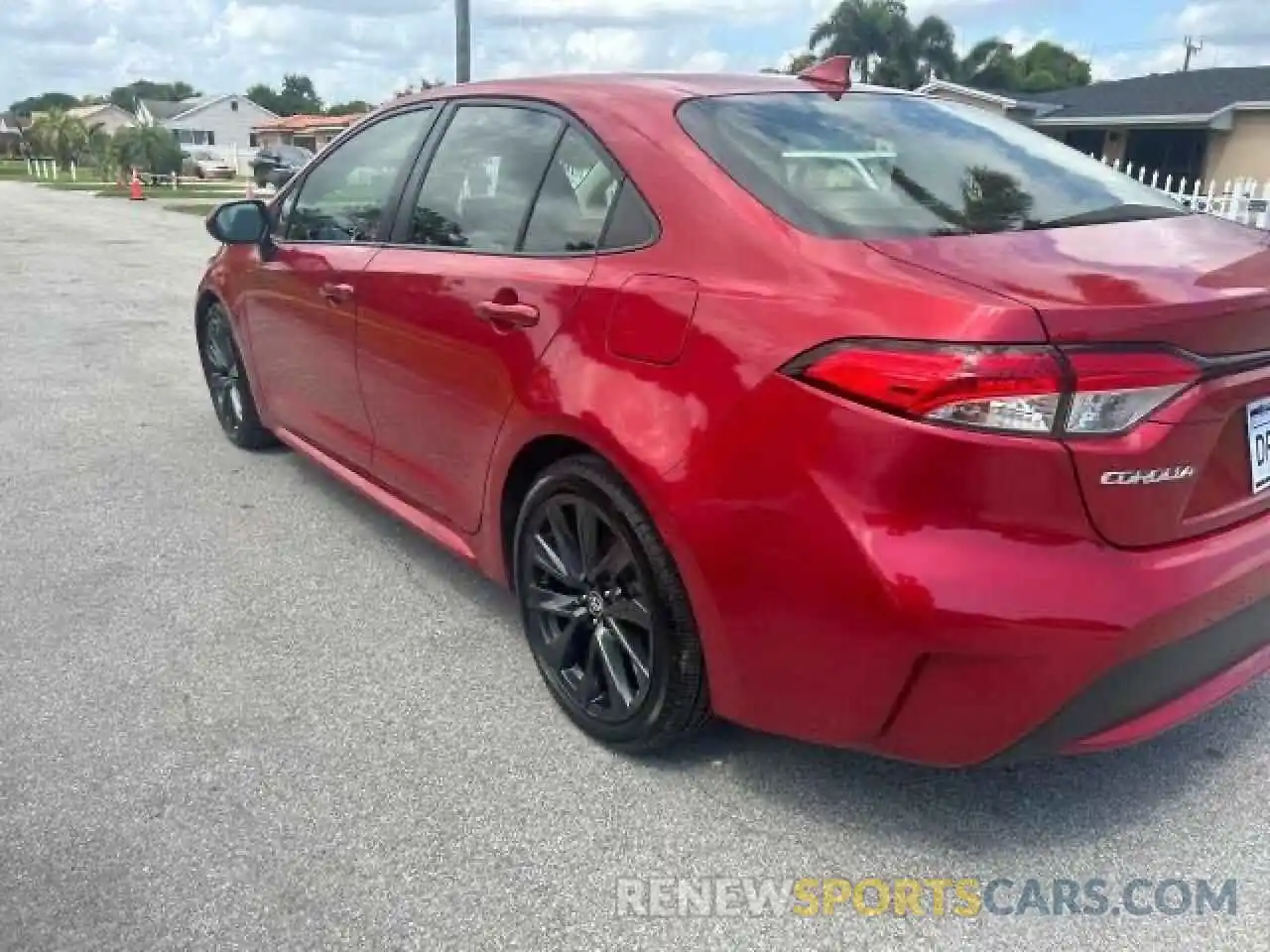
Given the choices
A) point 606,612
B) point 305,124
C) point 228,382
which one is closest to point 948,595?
point 606,612

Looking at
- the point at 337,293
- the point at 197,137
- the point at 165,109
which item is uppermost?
the point at 165,109

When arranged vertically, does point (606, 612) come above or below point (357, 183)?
below

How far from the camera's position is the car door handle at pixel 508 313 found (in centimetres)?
272

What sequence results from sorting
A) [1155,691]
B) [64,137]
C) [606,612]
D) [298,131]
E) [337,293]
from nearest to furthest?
[1155,691], [606,612], [337,293], [64,137], [298,131]

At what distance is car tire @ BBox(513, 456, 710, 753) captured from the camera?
2455 millimetres

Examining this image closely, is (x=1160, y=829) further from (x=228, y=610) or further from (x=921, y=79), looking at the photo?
(x=921, y=79)

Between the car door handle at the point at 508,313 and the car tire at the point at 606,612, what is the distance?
38 cm

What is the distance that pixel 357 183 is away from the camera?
384cm

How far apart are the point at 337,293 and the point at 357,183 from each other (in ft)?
1.49

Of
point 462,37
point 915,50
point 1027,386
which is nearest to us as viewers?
point 1027,386

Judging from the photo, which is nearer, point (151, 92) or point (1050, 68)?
point (1050, 68)

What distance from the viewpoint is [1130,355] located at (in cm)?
192

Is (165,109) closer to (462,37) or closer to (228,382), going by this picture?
(462,37)

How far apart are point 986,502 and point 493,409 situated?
142cm
